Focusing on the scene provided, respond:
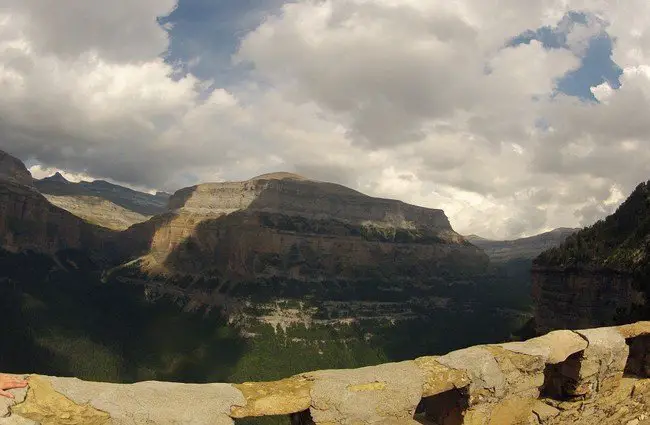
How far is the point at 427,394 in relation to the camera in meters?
10.7

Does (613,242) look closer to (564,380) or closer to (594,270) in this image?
(594,270)

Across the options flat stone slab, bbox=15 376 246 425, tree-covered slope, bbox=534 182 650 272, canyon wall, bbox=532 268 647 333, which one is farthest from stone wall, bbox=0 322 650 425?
canyon wall, bbox=532 268 647 333

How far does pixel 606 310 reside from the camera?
81.4m

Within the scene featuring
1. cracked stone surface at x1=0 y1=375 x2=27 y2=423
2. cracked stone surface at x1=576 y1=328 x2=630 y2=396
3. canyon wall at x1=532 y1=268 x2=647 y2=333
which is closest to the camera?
cracked stone surface at x1=0 y1=375 x2=27 y2=423

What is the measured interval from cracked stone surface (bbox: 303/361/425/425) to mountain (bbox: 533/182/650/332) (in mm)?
67570

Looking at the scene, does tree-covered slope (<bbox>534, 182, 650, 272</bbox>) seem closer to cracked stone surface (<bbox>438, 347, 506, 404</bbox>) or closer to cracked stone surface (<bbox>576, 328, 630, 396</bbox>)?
cracked stone surface (<bbox>576, 328, 630, 396</bbox>)

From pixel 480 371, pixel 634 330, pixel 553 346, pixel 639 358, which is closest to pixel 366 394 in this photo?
pixel 480 371

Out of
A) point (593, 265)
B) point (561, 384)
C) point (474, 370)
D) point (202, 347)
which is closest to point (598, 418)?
point (561, 384)

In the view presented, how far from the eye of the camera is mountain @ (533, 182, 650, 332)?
235 ft

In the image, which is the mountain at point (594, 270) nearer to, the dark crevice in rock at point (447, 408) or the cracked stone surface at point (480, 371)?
the cracked stone surface at point (480, 371)

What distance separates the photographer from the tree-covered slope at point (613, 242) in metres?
70.1

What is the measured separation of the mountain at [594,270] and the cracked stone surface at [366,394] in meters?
67.6

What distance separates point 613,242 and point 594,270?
7615 mm

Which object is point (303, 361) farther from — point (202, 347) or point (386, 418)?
point (386, 418)
